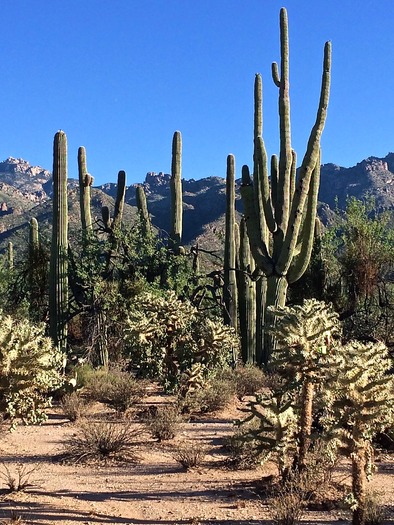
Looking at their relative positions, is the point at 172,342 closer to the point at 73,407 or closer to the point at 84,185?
the point at 73,407

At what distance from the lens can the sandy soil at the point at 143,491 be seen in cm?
604

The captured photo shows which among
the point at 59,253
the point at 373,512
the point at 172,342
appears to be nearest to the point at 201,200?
the point at 59,253

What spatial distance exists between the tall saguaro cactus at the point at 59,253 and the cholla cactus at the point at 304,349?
8.84 meters

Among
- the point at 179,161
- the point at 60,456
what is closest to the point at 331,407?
the point at 60,456

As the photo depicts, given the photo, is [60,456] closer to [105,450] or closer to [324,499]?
[105,450]

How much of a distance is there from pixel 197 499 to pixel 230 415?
5146mm

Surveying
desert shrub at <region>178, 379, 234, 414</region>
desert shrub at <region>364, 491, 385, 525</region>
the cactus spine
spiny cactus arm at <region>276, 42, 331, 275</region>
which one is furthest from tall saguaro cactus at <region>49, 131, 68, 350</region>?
desert shrub at <region>364, 491, 385, 525</region>

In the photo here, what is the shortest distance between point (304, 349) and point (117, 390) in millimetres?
6269

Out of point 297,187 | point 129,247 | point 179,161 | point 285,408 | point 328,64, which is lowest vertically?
point 285,408

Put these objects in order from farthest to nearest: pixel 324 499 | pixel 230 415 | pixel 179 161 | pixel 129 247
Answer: pixel 179 161, pixel 129 247, pixel 230 415, pixel 324 499

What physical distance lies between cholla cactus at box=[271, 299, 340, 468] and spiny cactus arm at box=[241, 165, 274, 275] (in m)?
7.72

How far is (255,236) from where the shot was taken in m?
14.9

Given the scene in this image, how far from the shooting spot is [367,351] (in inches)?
218

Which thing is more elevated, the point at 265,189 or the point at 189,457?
the point at 265,189
